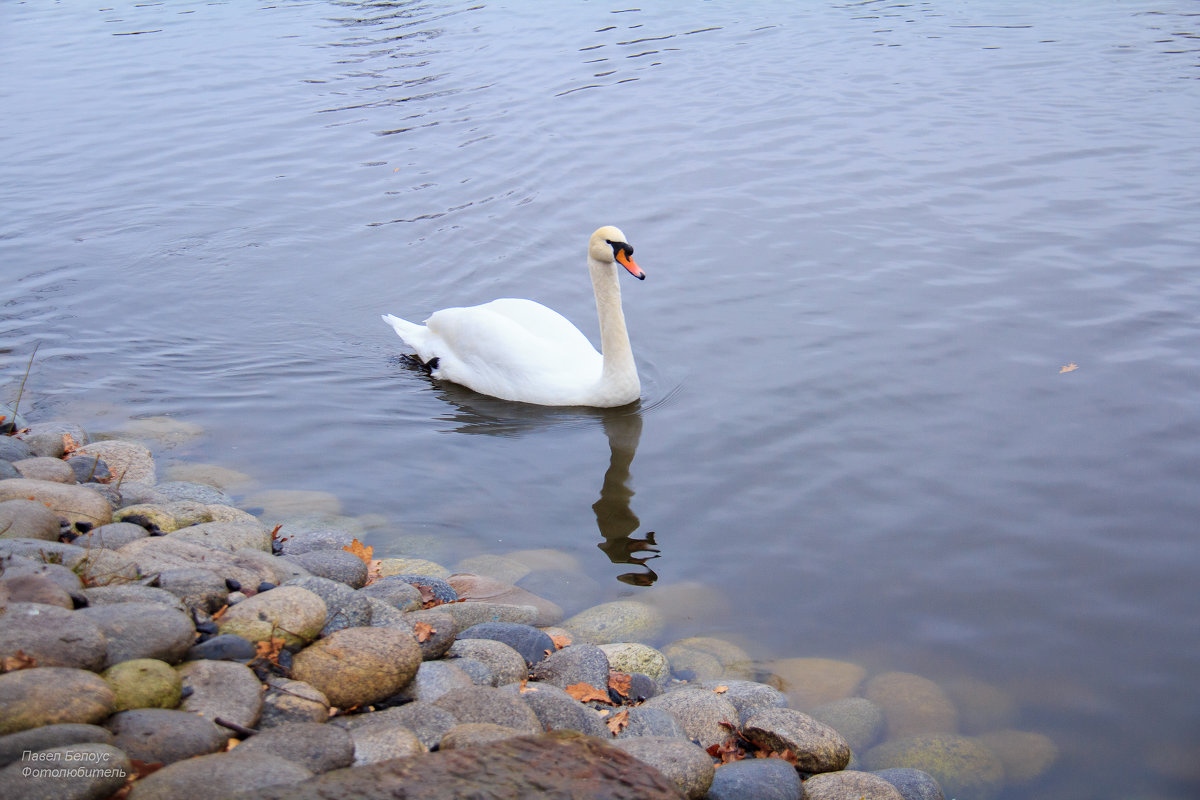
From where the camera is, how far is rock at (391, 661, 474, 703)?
13.9 ft

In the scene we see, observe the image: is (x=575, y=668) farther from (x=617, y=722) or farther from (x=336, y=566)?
(x=336, y=566)

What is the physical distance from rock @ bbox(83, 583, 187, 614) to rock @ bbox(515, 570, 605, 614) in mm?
2348

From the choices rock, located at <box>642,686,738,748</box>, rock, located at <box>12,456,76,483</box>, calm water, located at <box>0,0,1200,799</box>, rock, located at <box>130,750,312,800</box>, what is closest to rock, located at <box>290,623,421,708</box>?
rock, located at <box>130,750,312,800</box>

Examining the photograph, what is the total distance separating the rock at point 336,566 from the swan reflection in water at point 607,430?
161 cm

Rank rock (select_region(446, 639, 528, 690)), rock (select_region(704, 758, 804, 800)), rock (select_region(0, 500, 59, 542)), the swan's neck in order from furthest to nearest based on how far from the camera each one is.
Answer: the swan's neck, rock (select_region(446, 639, 528, 690)), rock (select_region(0, 500, 59, 542)), rock (select_region(704, 758, 804, 800))

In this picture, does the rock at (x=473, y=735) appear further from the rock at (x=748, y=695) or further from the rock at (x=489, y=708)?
the rock at (x=748, y=695)

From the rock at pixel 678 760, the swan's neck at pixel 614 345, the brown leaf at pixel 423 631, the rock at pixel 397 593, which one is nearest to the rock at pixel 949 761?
the rock at pixel 678 760

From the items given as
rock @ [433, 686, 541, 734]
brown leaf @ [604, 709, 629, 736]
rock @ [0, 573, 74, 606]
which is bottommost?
brown leaf @ [604, 709, 629, 736]

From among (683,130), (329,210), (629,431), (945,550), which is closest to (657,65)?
(683,130)

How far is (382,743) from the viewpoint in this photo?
142 inches

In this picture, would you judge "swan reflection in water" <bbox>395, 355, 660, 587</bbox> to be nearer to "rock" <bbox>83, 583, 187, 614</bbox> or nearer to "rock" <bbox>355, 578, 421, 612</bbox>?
"rock" <bbox>355, 578, 421, 612</bbox>

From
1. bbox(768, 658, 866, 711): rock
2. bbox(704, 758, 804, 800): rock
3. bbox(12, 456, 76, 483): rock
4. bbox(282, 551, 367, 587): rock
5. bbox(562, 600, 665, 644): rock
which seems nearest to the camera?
bbox(704, 758, 804, 800): rock

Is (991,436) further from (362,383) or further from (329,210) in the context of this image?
(329,210)

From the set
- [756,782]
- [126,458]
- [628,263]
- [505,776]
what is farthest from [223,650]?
[628,263]
